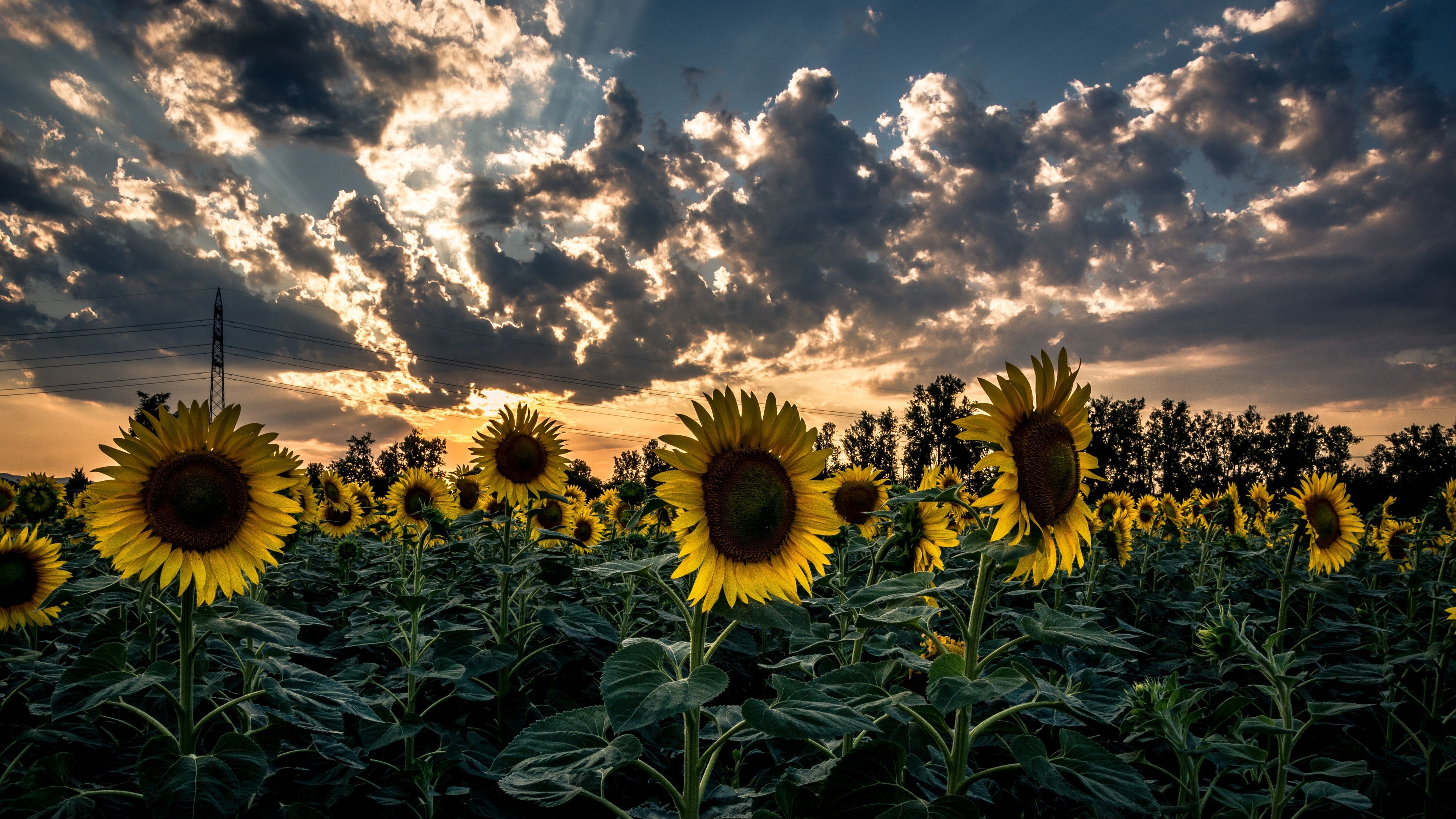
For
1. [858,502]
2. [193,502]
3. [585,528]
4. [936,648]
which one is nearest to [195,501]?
[193,502]

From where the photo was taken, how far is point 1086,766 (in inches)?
75.2

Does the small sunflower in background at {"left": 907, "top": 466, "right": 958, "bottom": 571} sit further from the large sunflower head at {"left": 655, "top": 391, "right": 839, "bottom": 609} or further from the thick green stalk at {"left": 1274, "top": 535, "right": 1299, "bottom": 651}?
the thick green stalk at {"left": 1274, "top": 535, "right": 1299, "bottom": 651}

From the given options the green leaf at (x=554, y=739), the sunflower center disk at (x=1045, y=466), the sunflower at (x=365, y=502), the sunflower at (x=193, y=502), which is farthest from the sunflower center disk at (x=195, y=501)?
the sunflower at (x=365, y=502)

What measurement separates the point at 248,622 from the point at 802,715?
6.86ft

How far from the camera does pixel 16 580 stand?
3830mm

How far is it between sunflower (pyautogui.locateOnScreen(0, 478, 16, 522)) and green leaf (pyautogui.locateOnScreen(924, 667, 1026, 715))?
10766mm

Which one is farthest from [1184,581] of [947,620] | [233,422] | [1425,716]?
[233,422]

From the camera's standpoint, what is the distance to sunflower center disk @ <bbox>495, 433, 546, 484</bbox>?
16.1 ft

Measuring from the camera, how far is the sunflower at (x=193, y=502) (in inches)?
109

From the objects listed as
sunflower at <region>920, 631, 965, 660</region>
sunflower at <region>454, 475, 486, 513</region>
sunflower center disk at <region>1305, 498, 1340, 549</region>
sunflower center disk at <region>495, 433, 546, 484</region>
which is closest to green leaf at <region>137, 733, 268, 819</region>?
sunflower at <region>920, 631, 965, 660</region>

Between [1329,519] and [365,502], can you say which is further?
[365,502]

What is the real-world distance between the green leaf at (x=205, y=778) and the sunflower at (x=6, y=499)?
338 inches

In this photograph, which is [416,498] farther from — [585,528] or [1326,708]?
[1326,708]

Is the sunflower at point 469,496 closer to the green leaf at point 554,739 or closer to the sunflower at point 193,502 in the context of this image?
the sunflower at point 193,502
